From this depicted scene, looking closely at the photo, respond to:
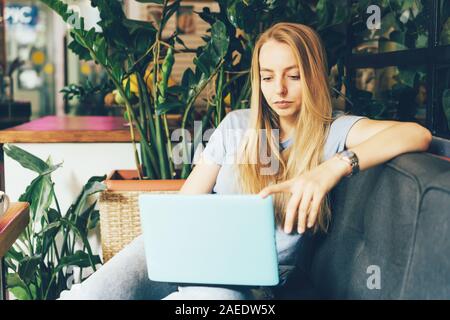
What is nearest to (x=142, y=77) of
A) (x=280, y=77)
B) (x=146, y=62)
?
(x=146, y=62)

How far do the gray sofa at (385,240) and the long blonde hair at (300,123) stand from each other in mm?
65

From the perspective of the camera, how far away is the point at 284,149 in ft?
4.46

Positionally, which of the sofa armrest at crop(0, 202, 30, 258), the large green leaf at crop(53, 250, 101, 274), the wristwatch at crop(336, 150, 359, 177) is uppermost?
the wristwatch at crop(336, 150, 359, 177)

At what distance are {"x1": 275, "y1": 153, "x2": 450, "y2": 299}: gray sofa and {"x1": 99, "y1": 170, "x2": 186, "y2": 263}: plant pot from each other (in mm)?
552

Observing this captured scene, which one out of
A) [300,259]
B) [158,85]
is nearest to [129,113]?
[158,85]

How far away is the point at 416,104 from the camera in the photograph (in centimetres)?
187

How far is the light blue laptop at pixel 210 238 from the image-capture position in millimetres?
1008

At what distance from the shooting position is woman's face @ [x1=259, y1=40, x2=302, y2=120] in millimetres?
1309

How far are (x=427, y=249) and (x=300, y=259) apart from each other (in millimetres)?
413

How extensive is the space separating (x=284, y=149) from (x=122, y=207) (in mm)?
598

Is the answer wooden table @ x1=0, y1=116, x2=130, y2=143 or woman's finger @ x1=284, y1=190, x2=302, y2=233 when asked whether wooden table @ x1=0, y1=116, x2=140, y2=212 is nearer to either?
wooden table @ x1=0, y1=116, x2=130, y2=143

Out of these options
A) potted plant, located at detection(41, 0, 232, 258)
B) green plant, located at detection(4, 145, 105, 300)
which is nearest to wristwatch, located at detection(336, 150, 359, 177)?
potted plant, located at detection(41, 0, 232, 258)
